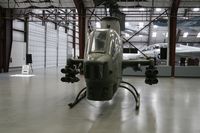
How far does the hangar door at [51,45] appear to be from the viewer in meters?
31.0

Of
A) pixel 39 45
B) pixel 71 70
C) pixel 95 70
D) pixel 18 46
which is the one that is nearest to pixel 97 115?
pixel 95 70

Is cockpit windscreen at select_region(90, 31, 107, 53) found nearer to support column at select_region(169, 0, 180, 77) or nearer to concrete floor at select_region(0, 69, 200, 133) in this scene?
concrete floor at select_region(0, 69, 200, 133)

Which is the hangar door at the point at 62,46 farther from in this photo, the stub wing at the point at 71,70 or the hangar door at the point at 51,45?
the stub wing at the point at 71,70

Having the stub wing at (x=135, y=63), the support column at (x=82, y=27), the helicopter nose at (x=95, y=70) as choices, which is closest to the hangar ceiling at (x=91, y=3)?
the support column at (x=82, y=27)

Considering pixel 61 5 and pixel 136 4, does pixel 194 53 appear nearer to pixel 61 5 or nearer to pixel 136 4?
pixel 136 4

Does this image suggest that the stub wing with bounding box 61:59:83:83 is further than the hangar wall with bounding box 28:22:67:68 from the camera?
No

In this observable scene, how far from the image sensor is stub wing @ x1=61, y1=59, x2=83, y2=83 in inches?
331

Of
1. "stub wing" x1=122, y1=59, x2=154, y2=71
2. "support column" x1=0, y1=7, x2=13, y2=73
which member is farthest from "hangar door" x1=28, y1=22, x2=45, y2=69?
"stub wing" x1=122, y1=59, x2=154, y2=71

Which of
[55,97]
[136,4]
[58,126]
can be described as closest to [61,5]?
[136,4]

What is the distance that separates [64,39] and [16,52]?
583 inches

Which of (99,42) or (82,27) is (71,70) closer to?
(99,42)

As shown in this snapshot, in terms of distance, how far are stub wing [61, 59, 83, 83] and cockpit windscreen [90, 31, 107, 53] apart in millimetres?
1946

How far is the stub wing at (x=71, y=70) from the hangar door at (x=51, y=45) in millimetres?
22321

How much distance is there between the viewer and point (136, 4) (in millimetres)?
19438
